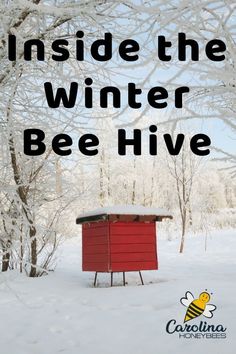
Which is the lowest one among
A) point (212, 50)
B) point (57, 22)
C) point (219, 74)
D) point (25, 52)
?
point (219, 74)

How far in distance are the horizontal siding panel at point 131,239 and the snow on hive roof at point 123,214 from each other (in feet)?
1.24

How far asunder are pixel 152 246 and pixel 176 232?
1416cm

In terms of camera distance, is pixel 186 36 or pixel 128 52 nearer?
pixel 186 36

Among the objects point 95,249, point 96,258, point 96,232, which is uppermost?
point 96,232

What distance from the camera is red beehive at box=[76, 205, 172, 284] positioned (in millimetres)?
8125

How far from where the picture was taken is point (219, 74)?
76.6 inches

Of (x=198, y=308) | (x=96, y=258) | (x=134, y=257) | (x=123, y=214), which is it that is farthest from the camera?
(x=96, y=258)

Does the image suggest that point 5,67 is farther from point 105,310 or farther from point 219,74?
point 105,310

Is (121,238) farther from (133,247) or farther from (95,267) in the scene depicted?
(95,267)

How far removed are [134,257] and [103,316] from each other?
3077 millimetres

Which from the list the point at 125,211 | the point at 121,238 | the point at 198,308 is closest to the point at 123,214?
the point at 125,211

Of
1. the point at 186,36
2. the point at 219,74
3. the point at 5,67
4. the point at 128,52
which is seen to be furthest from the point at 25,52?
the point at 219,74

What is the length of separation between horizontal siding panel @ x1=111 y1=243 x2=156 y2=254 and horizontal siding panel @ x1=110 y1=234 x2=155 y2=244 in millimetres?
58

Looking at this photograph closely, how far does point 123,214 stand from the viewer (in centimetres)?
809
